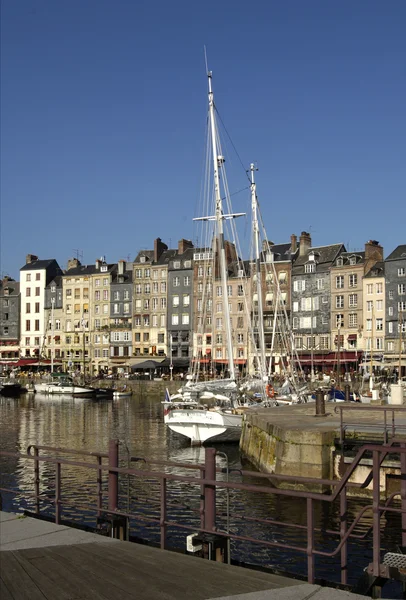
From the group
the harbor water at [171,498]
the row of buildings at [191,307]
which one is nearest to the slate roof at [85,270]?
the row of buildings at [191,307]

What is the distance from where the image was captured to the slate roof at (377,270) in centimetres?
8725

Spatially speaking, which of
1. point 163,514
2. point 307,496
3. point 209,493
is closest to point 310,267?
point 209,493

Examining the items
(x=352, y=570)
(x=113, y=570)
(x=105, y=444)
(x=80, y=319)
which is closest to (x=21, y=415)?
(x=105, y=444)

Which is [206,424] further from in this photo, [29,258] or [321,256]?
[29,258]

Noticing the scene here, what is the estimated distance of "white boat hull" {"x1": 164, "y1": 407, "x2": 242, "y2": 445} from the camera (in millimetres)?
36750

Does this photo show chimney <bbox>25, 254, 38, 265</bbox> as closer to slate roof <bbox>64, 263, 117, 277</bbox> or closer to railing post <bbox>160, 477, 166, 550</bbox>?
slate roof <bbox>64, 263, 117, 277</bbox>

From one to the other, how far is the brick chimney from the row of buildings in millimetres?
128

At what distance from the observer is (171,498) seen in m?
22.7

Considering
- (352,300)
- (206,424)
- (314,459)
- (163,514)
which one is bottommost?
(206,424)

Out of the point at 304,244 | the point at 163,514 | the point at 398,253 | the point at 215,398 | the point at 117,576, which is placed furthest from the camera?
the point at 304,244

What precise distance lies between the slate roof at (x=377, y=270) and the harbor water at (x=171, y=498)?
43450mm

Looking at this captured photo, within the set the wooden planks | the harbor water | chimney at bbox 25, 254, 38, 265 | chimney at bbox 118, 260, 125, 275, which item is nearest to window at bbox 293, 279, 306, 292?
chimney at bbox 118, 260, 125, 275

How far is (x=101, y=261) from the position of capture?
118750mm

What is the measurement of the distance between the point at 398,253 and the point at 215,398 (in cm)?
4943
